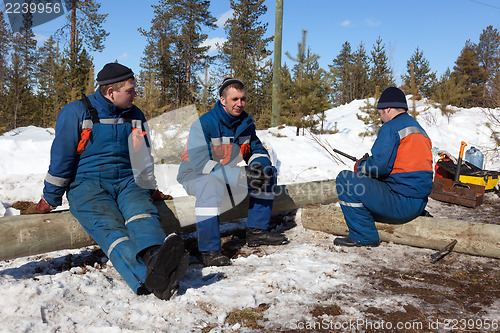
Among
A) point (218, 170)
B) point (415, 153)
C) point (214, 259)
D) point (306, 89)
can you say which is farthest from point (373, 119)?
point (214, 259)

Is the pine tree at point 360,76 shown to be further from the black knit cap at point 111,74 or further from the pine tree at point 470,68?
the black knit cap at point 111,74

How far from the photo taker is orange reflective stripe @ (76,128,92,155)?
2869 millimetres

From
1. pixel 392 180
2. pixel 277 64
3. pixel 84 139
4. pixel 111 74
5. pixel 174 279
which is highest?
pixel 277 64

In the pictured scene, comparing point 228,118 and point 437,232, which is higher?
point 228,118

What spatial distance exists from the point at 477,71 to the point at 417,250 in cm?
3776

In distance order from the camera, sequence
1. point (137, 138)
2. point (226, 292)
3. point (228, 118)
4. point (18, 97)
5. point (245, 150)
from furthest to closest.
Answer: point (18, 97), point (245, 150), point (228, 118), point (137, 138), point (226, 292)

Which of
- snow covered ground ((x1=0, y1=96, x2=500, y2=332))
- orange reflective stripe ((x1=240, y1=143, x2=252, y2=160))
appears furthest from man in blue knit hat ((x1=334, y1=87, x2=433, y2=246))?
orange reflective stripe ((x1=240, y1=143, x2=252, y2=160))

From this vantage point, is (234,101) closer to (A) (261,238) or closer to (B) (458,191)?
(A) (261,238)

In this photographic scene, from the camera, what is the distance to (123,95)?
3.01 meters

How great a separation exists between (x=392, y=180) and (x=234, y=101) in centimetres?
191

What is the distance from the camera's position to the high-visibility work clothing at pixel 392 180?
3459 millimetres

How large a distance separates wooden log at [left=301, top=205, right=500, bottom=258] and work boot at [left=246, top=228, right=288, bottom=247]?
746mm

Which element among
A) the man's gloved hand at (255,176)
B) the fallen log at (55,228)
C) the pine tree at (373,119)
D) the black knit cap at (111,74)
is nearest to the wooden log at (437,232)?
the man's gloved hand at (255,176)

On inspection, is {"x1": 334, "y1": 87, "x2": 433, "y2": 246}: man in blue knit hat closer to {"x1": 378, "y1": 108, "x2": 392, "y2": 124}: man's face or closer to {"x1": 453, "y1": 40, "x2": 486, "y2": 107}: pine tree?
{"x1": 378, "y1": 108, "x2": 392, "y2": 124}: man's face
